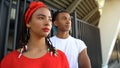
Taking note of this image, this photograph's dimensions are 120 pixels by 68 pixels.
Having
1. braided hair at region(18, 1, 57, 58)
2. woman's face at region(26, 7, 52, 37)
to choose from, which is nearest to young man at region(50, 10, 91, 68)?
braided hair at region(18, 1, 57, 58)

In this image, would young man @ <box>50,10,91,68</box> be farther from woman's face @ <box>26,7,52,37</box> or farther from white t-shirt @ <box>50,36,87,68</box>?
woman's face @ <box>26,7,52,37</box>

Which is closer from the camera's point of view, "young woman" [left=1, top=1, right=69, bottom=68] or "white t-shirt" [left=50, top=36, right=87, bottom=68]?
"young woman" [left=1, top=1, right=69, bottom=68]

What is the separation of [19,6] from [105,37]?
6805 millimetres

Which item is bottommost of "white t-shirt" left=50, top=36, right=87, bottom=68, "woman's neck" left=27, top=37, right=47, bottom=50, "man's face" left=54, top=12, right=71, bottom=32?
"white t-shirt" left=50, top=36, right=87, bottom=68

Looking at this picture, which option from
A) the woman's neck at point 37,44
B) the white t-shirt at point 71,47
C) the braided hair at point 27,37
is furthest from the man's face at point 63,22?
the woman's neck at point 37,44

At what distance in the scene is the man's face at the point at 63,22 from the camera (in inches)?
120

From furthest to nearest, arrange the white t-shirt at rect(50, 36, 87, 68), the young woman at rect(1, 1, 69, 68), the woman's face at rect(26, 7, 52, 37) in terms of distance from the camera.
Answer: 1. the white t-shirt at rect(50, 36, 87, 68)
2. the woman's face at rect(26, 7, 52, 37)
3. the young woman at rect(1, 1, 69, 68)

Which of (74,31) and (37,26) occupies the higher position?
(37,26)

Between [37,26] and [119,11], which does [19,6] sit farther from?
[119,11]

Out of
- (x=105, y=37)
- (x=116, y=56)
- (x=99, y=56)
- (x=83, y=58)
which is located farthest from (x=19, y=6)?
(x=116, y=56)

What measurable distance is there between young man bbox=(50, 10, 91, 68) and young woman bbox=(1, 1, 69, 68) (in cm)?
57

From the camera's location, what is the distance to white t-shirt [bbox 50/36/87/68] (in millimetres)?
2873

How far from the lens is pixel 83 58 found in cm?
294

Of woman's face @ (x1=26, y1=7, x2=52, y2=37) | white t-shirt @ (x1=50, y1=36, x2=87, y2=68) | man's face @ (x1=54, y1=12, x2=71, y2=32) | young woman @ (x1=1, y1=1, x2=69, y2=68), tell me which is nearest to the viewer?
young woman @ (x1=1, y1=1, x2=69, y2=68)
